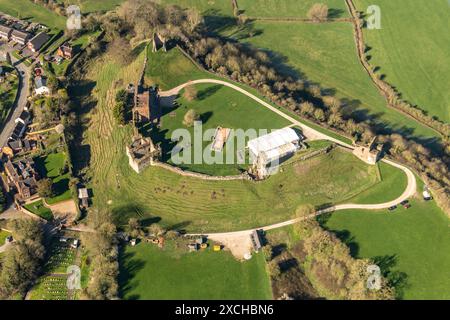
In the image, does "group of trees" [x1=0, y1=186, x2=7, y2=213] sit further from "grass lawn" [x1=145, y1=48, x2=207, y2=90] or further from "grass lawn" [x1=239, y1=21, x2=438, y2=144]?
"grass lawn" [x1=239, y1=21, x2=438, y2=144]

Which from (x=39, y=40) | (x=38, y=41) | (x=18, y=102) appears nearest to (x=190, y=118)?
(x=18, y=102)

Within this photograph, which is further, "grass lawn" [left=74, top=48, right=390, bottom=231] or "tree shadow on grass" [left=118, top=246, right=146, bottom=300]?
"grass lawn" [left=74, top=48, right=390, bottom=231]

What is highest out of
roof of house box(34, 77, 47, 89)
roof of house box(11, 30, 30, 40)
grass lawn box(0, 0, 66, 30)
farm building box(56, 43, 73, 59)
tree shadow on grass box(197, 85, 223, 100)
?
grass lawn box(0, 0, 66, 30)

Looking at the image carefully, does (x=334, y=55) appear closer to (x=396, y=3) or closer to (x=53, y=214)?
(x=396, y=3)

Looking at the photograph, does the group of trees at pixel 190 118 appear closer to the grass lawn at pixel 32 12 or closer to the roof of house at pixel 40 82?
the roof of house at pixel 40 82

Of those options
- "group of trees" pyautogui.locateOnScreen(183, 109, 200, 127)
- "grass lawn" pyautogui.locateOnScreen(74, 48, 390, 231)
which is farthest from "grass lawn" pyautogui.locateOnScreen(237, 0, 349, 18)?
"grass lawn" pyautogui.locateOnScreen(74, 48, 390, 231)

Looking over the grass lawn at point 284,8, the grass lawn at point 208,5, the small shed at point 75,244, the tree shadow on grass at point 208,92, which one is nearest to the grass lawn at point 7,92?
the small shed at point 75,244

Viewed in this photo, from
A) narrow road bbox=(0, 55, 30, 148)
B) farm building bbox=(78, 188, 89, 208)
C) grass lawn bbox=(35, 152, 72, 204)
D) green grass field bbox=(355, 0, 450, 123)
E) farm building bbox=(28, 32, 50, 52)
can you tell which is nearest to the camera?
farm building bbox=(78, 188, 89, 208)

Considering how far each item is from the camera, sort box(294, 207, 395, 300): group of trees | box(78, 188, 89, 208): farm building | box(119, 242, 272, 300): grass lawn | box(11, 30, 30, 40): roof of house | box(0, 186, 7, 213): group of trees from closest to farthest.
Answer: box(294, 207, 395, 300): group of trees, box(119, 242, 272, 300): grass lawn, box(78, 188, 89, 208): farm building, box(0, 186, 7, 213): group of trees, box(11, 30, 30, 40): roof of house
